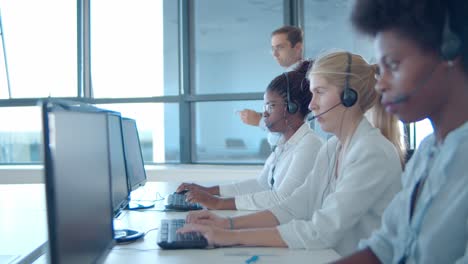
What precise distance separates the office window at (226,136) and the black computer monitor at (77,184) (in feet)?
8.61

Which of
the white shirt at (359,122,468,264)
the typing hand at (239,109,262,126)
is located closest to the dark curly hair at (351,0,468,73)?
the white shirt at (359,122,468,264)

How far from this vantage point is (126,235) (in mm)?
1310

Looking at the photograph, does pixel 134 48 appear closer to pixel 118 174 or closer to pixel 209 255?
pixel 118 174

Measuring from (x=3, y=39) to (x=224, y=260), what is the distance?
3.67 m

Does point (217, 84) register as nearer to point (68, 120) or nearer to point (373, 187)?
point (373, 187)

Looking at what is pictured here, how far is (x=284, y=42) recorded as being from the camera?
2.78m

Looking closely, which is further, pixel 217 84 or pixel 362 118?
pixel 217 84

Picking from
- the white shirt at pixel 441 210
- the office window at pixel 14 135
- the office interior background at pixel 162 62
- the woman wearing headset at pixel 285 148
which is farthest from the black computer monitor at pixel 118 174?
the office window at pixel 14 135

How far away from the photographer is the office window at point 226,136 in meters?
3.69

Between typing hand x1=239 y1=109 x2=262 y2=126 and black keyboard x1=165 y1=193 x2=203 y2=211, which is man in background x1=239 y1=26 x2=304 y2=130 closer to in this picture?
typing hand x1=239 y1=109 x2=262 y2=126

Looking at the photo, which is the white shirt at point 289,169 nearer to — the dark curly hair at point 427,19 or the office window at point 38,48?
the dark curly hair at point 427,19

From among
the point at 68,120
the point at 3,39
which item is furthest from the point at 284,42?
the point at 3,39

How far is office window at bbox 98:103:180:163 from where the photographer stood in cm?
379

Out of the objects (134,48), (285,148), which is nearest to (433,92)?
(285,148)
